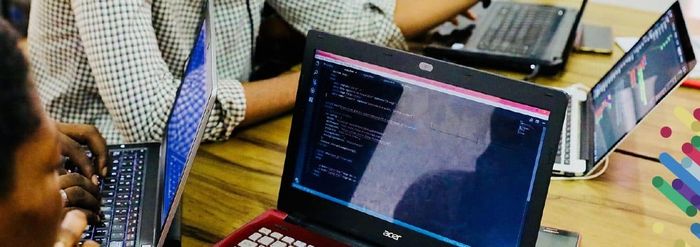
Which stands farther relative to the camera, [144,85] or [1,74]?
[144,85]

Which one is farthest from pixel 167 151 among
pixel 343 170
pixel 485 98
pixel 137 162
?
pixel 485 98

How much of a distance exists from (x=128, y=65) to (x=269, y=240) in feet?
1.33

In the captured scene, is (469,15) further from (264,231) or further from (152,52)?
(264,231)

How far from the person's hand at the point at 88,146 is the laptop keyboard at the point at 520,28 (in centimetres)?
77

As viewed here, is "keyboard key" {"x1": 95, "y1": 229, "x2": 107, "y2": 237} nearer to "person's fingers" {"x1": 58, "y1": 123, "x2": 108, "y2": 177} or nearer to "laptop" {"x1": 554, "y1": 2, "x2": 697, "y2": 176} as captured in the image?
"person's fingers" {"x1": 58, "y1": 123, "x2": 108, "y2": 177}

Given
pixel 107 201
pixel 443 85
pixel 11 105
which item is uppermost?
pixel 11 105

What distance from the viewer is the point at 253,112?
1312 millimetres

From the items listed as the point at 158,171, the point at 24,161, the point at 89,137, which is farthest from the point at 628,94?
the point at 24,161

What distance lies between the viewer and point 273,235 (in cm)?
96

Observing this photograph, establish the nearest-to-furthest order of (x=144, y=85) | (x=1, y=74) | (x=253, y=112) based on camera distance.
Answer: (x=1, y=74), (x=144, y=85), (x=253, y=112)

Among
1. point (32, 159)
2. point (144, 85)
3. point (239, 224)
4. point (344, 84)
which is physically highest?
point (32, 159)

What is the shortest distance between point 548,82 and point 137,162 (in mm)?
759

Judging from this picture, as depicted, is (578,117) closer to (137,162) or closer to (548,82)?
(548,82)

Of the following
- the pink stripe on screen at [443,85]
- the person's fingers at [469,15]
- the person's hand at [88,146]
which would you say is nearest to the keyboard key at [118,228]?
the person's hand at [88,146]
